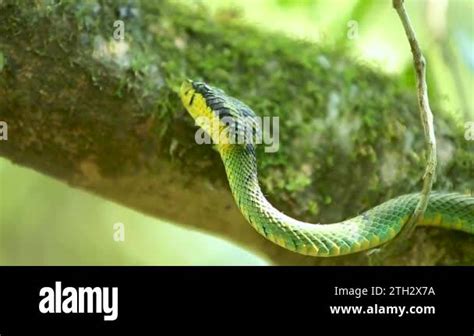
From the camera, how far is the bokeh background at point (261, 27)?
2270 mm

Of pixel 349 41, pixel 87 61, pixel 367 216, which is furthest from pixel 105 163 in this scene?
pixel 349 41

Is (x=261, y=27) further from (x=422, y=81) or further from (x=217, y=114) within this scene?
(x=422, y=81)

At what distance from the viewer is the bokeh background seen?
2270 millimetres

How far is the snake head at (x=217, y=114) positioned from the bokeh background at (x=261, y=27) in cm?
48

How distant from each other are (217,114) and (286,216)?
31cm

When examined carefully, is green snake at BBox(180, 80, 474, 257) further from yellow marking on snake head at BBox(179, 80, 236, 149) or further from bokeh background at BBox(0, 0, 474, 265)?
bokeh background at BBox(0, 0, 474, 265)

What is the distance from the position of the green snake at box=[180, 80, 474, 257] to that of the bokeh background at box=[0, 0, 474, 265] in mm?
424

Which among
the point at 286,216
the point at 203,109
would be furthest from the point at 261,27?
the point at 286,216

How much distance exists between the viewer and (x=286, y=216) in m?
1.76

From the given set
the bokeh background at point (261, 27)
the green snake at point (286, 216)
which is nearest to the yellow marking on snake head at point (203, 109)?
the green snake at point (286, 216)

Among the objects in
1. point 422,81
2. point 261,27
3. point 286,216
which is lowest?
point 286,216

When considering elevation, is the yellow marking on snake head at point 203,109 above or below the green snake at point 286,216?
above

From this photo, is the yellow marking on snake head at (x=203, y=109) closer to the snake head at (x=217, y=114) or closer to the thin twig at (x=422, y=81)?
the snake head at (x=217, y=114)
